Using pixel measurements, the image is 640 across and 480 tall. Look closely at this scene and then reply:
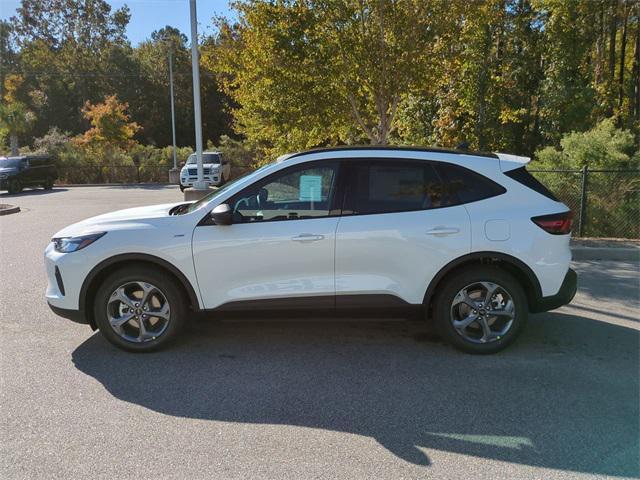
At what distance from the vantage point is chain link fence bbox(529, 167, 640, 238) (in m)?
9.63

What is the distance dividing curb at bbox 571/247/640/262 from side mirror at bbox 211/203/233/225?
20.4 feet

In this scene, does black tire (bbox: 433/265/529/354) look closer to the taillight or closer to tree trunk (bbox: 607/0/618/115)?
the taillight

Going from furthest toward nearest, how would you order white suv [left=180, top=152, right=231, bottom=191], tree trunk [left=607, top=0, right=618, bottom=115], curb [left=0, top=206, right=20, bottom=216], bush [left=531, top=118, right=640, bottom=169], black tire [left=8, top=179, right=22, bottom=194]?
1. black tire [left=8, top=179, right=22, bottom=194]
2. white suv [left=180, top=152, right=231, bottom=191]
3. tree trunk [left=607, top=0, right=618, bottom=115]
4. curb [left=0, top=206, right=20, bottom=216]
5. bush [left=531, top=118, right=640, bottom=169]

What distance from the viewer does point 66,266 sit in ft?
14.1

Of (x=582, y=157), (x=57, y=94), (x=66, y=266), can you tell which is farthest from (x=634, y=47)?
(x=57, y=94)

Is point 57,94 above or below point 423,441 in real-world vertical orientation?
above

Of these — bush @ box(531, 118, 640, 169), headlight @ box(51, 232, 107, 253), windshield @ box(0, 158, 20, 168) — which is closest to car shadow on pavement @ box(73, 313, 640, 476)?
headlight @ box(51, 232, 107, 253)

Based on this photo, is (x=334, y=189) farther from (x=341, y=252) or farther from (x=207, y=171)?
(x=207, y=171)

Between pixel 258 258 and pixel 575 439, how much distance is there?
261cm

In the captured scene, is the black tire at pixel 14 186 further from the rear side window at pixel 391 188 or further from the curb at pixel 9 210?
the rear side window at pixel 391 188

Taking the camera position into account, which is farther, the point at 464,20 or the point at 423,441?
the point at 464,20

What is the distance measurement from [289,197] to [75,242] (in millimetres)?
1859

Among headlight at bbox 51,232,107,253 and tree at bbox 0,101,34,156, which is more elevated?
tree at bbox 0,101,34,156

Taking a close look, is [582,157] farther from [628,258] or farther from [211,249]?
[211,249]
